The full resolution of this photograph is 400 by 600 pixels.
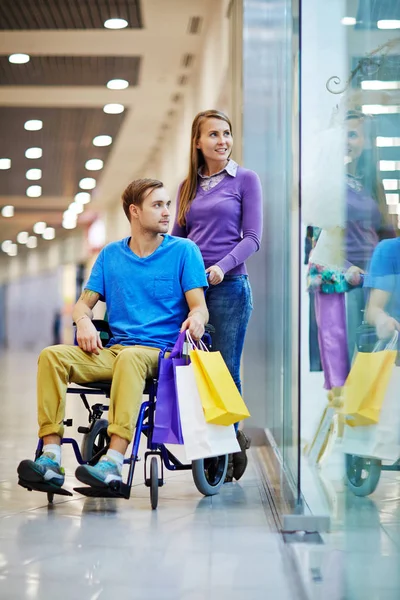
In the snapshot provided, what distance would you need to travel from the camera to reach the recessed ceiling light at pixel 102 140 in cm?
1078

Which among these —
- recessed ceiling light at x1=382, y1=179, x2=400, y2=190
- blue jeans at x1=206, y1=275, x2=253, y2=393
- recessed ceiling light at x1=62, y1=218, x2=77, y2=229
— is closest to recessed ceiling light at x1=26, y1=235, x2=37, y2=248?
recessed ceiling light at x1=62, y1=218, x2=77, y2=229

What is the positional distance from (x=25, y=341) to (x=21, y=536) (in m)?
11.6

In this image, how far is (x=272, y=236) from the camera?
15.4ft

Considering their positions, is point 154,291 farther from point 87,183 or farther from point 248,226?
point 87,183

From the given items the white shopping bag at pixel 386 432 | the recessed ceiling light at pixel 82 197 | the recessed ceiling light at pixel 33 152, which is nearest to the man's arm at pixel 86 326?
the white shopping bag at pixel 386 432

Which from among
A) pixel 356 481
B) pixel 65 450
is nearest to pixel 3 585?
pixel 356 481

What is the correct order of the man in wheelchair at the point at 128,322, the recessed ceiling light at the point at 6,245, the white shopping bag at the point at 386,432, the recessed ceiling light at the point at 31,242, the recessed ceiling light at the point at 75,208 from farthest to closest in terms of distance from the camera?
the recessed ceiling light at the point at 31,242
the recessed ceiling light at the point at 6,245
the recessed ceiling light at the point at 75,208
the man in wheelchair at the point at 128,322
the white shopping bag at the point at 386,432

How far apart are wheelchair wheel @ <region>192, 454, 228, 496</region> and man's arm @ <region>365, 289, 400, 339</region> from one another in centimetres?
149

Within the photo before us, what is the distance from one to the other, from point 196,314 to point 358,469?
1.29m

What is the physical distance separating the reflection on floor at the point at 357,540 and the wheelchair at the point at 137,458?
725mm

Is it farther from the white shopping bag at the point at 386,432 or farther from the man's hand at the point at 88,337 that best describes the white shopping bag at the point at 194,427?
the white shopping bag at the point at 386,432

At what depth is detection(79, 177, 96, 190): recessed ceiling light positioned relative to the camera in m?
11.7

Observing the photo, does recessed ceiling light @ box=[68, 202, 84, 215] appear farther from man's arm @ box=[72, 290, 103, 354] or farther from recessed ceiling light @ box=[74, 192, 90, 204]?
man's arm @ box=[72, 290, 103, 354]

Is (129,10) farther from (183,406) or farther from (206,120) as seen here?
(183,406)
